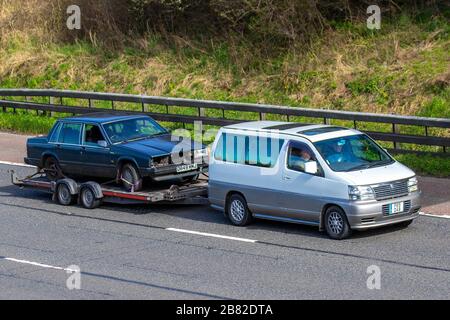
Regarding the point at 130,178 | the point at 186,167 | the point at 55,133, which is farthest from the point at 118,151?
the point at 55,133

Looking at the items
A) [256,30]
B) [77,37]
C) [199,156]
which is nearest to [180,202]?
[199,156]

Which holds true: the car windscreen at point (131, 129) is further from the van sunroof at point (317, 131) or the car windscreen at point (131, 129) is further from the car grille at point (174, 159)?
the van sunroof at point (317, 131)

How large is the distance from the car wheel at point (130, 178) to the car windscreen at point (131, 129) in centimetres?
73

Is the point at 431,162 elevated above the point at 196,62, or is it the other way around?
the point at 196,62

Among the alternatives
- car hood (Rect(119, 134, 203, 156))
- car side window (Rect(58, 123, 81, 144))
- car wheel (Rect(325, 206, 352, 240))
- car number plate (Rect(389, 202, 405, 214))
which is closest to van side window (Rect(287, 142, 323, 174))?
car wheel (Rect(325, 206, 352, 240))

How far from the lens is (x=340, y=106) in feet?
85.6

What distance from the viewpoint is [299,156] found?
16734mm

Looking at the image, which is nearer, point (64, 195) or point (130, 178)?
point (130, 178)

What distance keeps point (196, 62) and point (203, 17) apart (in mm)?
2658

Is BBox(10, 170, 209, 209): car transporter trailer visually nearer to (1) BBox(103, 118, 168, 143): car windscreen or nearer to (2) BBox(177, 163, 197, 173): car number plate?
(2) BBox(177, 163, 197, 173): car number plate

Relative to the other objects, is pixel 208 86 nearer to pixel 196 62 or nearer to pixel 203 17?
pixel 196 62

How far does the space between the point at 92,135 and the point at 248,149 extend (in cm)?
385

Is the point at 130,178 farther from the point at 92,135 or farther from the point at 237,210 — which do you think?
the point at 237,210

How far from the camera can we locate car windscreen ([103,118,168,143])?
64.2 feet
